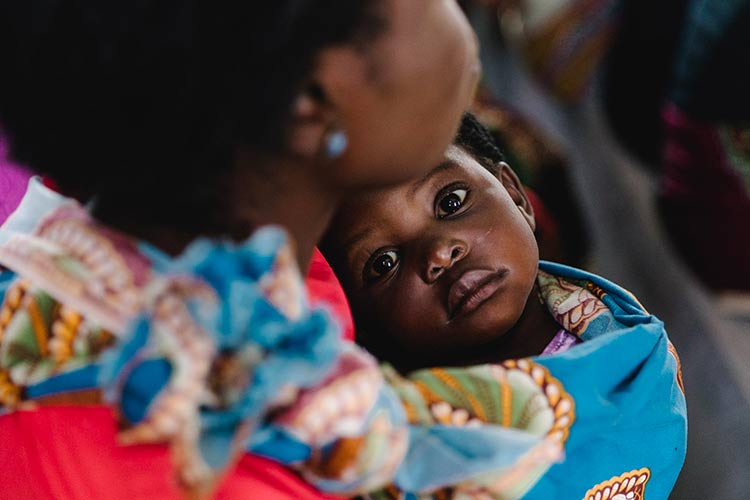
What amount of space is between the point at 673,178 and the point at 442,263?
3.02 ft

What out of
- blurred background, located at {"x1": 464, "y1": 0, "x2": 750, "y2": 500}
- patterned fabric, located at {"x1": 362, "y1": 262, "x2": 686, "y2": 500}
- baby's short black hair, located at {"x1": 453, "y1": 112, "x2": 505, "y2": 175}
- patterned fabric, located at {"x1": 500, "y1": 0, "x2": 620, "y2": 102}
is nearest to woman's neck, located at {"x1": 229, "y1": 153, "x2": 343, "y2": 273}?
patterned fabric, located at {"x1": 362, "y1": 262, "x2": 686, "y2": 500}

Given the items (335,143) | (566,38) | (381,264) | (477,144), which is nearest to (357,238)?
(381,264)

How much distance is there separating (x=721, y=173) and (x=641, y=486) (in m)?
0.91

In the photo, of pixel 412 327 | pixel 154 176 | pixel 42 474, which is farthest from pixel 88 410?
pixel 412 327

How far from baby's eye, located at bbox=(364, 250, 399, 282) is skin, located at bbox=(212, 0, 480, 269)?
24 centimetres

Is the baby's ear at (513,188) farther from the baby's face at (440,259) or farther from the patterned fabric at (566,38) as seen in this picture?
the patterned fabric at (566,38)

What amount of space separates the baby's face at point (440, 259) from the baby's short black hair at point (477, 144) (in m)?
0.06

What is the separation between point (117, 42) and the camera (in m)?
0.45

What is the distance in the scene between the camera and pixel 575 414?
1.97 feet

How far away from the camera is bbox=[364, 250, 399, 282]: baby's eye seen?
2.62ft

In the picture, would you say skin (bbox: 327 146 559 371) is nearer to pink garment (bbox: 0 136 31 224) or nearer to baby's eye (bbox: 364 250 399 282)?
baby's eye (bbox: 364 250 399 282)

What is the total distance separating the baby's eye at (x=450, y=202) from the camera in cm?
80

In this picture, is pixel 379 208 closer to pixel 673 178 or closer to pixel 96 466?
pixel 96 466

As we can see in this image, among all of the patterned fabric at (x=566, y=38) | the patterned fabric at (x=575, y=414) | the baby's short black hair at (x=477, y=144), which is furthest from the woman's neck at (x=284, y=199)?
the patterned fabric at (x=566, y=38)
